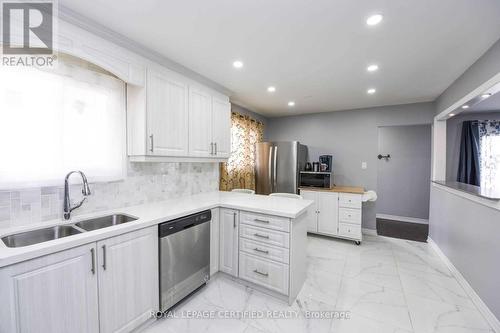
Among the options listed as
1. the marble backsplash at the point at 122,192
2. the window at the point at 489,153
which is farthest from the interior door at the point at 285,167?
the window at the point at 489,153

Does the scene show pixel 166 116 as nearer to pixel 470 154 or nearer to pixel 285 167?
pixel 285 167

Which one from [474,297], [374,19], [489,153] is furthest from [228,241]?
[489,153]

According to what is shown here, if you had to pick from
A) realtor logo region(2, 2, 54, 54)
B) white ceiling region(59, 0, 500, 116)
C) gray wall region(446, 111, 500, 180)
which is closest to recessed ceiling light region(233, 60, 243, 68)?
white ceiling region(59, 0, 500, 116)

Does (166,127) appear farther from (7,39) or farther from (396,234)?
(396,234)

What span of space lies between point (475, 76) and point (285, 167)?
106 inches

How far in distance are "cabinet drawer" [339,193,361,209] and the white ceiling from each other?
175 centimetres

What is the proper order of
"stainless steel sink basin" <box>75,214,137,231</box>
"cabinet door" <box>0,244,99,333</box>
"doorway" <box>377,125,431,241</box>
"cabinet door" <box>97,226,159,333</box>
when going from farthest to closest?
"doorway" <box>377,125,431,241</box>
"stainless steel sink basin" <box>75,214,137,231</box>
"cabinet door" <box>97,226,159,333</box>
"cabinet door" <box>0,244,99,333</box>

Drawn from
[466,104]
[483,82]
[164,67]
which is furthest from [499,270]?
[164,67]

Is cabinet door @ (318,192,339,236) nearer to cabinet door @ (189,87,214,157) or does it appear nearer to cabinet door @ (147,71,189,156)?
cabinet door @ (189,87,214,157)

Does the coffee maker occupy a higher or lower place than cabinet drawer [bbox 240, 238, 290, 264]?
higher

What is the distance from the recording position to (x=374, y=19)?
5.16ft

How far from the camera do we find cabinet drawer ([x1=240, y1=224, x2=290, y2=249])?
2.04 meters

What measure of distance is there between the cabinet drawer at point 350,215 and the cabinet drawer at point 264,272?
204cm

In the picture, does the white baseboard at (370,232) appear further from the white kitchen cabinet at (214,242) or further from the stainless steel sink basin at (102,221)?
the stainless steel sink basin at (102,221)
